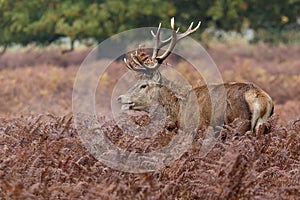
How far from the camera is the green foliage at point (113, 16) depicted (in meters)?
19.8

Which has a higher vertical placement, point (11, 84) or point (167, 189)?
point (167, 189)

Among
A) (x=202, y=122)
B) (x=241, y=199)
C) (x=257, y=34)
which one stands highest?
(x=241, y=199)

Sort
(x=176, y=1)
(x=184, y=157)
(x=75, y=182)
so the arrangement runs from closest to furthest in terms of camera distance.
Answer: (x=75, y=182)
(x=184, y=157)
(x=176, y=1)

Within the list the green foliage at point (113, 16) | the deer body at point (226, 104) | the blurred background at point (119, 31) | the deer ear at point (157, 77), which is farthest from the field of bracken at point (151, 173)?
the green foliage at point (113, 16)

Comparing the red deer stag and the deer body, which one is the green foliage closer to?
the red deer stag

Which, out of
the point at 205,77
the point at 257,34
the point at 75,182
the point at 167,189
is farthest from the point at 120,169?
the point at 257,34

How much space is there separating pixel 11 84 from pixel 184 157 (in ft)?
37.0

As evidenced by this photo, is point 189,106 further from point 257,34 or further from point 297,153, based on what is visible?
point 257,34

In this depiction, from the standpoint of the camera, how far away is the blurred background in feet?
57.5

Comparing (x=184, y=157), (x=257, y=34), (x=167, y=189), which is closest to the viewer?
(x=167, y=189)

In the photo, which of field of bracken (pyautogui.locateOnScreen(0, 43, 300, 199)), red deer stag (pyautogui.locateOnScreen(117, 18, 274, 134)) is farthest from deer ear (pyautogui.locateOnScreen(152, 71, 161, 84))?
field of bracken (pyautogui.locateOnScreen(0, 43, 300, 199))

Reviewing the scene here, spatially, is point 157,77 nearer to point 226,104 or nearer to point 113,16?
point 226,104

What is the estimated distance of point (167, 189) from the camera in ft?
14.4

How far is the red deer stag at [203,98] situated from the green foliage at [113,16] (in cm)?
1175
